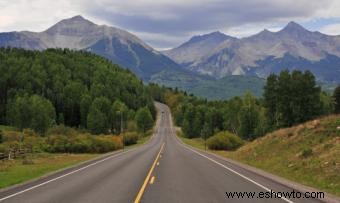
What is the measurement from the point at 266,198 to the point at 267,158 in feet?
62.1

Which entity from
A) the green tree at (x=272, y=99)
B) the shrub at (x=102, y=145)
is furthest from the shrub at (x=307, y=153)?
the green tree at (x=272, y=99)

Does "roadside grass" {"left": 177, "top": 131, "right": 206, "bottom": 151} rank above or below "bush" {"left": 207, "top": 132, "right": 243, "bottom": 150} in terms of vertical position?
below

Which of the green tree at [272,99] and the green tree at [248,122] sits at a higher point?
the green tree at [272,99]

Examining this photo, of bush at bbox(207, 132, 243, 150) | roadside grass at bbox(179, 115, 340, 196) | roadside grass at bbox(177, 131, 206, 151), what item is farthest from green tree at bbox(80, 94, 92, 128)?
roadside grass at bbox(179, 115, 340, 196)

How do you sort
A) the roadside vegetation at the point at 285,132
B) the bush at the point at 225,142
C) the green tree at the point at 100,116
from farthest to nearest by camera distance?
the green tree at the point at 100,116
the bush at the point at 225,142
the roadside vegetation at the point at 285,132

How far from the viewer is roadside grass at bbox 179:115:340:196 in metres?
21.7

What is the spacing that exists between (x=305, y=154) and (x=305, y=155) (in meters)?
0.07

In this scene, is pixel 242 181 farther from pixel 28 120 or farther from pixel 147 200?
pixel 28 120

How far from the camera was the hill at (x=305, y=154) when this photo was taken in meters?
21.8

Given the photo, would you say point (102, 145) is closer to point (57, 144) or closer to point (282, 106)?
point (57, 144)

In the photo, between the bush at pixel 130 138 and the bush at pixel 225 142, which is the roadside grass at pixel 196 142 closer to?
the bush at pixel 225 142

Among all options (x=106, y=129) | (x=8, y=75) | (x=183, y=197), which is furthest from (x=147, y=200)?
(x=8, y=75)

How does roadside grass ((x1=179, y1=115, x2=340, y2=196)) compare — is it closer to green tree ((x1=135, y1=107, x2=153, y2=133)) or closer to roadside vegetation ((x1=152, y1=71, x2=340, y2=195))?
roadside vegetation ((x1=152, y1=71, x2=340, y2=195))

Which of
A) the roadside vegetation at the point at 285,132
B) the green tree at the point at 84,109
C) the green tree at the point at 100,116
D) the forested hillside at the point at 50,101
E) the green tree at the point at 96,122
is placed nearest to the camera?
the roadside vegetation at the point at 285,132
